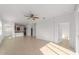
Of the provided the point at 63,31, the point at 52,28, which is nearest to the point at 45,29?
the point at 52,28

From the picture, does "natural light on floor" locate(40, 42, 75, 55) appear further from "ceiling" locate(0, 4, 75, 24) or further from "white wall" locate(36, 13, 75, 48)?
"ceiling" locate(0, 4, 75, 24)

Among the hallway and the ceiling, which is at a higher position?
the ceiling

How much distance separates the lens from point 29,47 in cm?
160

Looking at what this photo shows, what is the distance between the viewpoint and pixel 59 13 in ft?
5.20

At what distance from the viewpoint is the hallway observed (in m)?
1.58

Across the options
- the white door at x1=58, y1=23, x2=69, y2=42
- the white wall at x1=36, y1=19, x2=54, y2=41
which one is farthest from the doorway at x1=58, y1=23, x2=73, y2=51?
the white wall at x1=36, y1=19, x2=54, y2=41

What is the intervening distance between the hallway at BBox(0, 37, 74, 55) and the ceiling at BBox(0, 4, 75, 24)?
341mm

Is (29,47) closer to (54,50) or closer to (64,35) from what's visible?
(54,50)

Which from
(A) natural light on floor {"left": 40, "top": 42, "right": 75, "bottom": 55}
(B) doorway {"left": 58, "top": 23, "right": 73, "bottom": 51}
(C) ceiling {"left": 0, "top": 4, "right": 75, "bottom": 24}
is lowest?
(A) natural light on floor {"left": 40, "top": 42, "right": 75, "bottom": 55}

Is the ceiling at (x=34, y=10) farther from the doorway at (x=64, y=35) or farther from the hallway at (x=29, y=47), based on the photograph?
the hallway at (x=29, y=47)

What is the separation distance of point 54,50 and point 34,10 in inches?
25.9

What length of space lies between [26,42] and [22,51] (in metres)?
0.14
